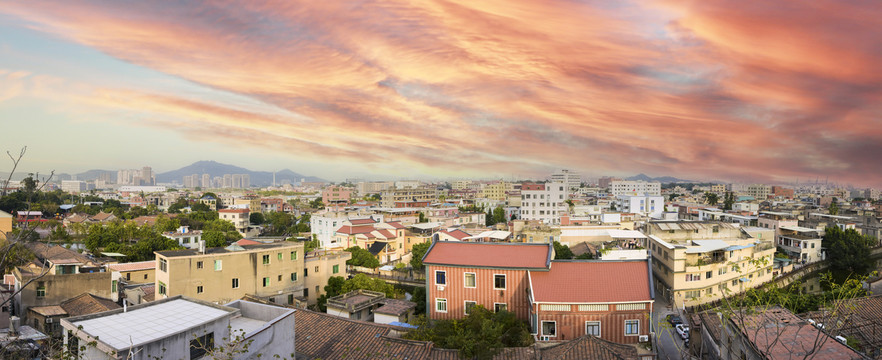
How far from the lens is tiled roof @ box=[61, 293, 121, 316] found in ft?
51.7

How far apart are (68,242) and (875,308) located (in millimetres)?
41705

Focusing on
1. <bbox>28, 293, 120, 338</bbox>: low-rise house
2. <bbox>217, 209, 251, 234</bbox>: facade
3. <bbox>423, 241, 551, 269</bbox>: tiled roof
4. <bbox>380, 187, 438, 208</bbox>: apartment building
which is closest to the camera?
<bbox>423, 241, 551, 269</bbox>: tiled roof

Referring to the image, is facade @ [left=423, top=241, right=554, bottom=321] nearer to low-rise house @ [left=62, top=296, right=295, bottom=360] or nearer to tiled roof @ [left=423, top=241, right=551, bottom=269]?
tiled roof @ [left=423, top=241, right=551, bottom=269]

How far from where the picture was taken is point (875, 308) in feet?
41.6

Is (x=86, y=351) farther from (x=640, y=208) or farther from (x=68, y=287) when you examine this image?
(x=640, y=208)

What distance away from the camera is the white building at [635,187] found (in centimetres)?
8369

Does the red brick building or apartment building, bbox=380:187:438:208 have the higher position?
apartment building, bbox=380:187:438:208

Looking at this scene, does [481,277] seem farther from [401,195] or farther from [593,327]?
[401,195]

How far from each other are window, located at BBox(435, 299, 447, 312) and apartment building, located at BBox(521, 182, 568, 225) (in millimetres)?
30791

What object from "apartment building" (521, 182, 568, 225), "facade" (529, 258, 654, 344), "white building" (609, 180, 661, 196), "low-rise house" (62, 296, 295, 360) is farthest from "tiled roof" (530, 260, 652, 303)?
"white building" (609, 180, 661, 196)

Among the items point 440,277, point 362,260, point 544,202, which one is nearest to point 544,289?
point 440,277

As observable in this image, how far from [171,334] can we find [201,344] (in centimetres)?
50

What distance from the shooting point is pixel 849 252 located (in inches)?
1113

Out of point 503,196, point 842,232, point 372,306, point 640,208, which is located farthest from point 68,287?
point 503,196
